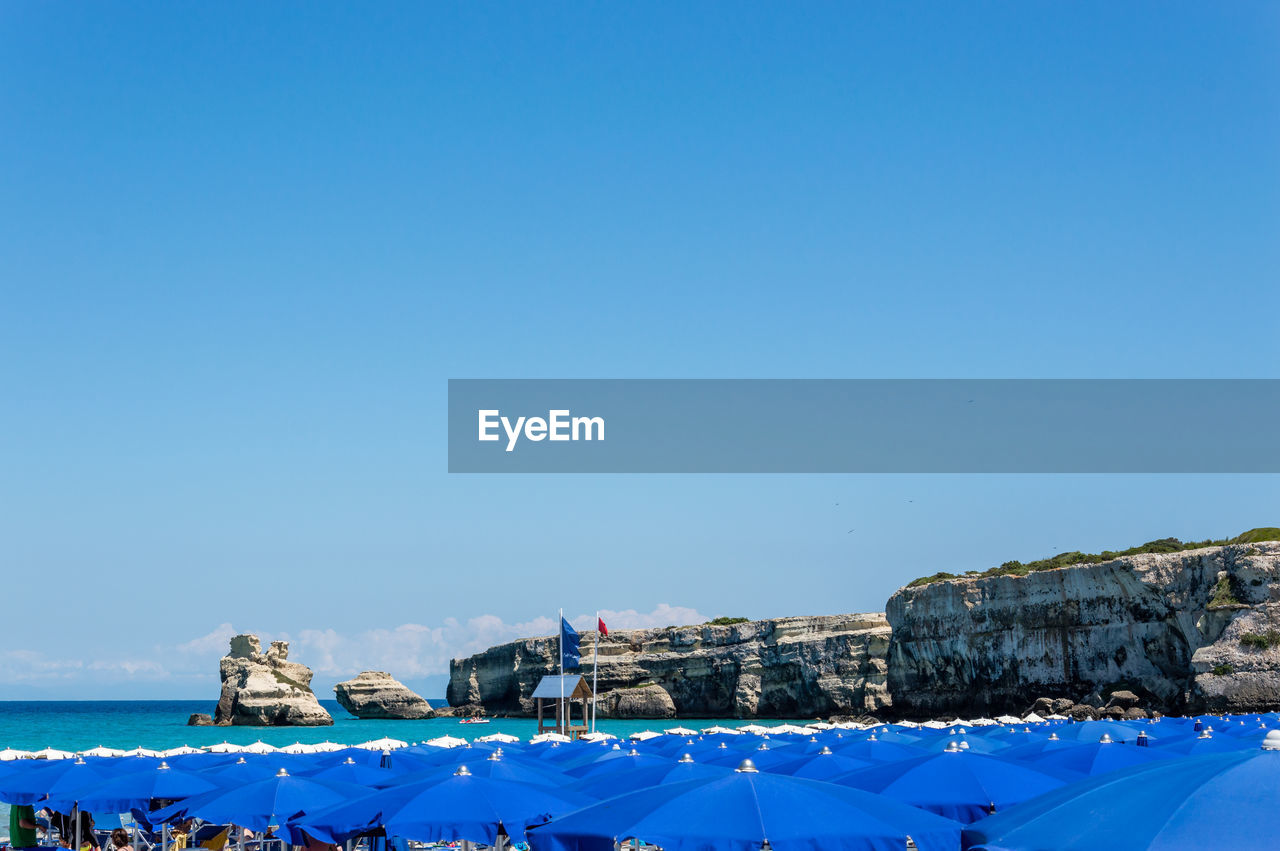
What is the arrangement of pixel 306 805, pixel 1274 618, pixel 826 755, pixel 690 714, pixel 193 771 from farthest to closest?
1. pixel 690 714
2. pixel 1274 618
3. pixel 193 771
4. pixel 826 755
5. pixel 306 805

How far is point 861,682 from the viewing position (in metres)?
83.4

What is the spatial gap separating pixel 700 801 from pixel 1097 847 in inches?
161

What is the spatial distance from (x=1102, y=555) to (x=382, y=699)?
228 ft

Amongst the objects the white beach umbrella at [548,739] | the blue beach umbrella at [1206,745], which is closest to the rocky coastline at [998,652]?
the white beach umbrella at [548,739]

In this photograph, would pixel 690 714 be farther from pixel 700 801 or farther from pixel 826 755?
pixel 700 801

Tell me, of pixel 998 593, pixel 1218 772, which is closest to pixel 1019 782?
pixel 1218 772

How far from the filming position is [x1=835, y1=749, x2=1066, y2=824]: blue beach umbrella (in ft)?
37.7

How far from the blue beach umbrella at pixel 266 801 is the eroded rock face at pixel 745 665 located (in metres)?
71.3

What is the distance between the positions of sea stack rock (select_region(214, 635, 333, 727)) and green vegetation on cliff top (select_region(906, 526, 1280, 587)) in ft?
152

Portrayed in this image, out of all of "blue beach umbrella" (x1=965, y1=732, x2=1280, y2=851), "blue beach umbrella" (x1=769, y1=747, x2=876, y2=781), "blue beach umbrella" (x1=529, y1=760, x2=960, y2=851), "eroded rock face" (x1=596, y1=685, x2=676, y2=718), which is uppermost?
"blue beach umbrella" (x1=965, y1=732, x2=1280, y2=851)

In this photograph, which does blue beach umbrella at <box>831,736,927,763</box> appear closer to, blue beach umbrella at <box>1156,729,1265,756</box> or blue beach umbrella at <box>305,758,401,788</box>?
blue beach umbrella at <box>1156,729,1265,756</box>

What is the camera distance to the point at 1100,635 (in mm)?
60375

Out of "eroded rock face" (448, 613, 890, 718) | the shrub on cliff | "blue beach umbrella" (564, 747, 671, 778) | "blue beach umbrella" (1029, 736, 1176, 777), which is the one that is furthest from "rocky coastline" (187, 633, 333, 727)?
"blue beach umbrella" (1029, 736, 1176, 777)

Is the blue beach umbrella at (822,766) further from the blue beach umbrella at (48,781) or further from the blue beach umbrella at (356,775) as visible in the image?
the blue beach umbrella at (48,781)
